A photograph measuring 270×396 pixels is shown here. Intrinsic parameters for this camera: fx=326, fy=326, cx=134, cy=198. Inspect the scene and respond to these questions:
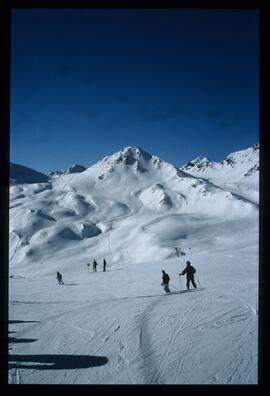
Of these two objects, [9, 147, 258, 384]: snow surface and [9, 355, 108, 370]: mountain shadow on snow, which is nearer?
[9, 147, 258, 384]: snow surface

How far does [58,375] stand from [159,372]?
5.79ft

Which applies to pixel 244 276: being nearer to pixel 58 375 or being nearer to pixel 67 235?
pixel 58 375

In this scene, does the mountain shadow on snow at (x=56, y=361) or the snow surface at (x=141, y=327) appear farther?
the mountain shadow on snow at (x=56, y=361)

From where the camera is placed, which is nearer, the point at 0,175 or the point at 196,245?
the point at 0,175

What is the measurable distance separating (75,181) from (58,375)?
153140 mm

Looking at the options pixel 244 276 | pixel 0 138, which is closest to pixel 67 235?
pixel 244 276

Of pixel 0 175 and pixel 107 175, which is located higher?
pixel 107 175

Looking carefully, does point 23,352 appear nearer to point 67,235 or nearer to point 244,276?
point 244,276

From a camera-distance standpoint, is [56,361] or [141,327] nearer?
[56,361]

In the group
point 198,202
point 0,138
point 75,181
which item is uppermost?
point 75,181

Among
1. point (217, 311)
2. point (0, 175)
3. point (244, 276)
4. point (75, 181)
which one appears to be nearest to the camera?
point (0, 175)

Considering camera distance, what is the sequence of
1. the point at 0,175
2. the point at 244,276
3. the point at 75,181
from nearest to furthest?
the point at 0,175 → the point at 244,276 → the point at 75,181

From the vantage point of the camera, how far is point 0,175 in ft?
10.4
